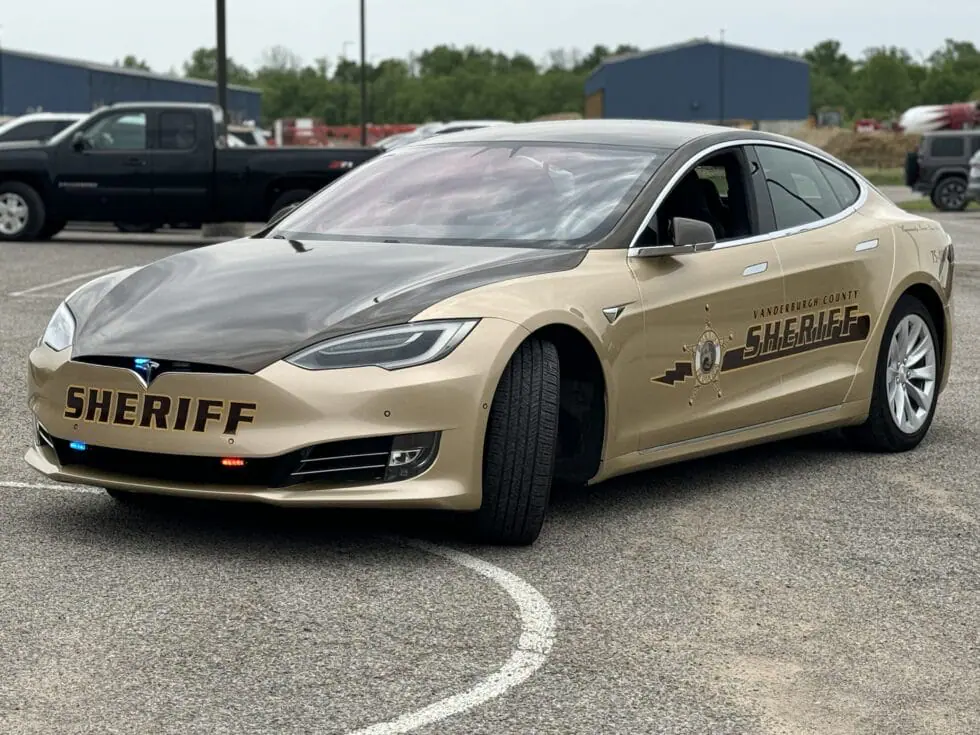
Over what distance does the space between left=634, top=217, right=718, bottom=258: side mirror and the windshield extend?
0.58ft

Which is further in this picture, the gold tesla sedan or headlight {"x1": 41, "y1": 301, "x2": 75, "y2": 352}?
headlight {"x1": 41, "y1": 301, "x2": 75, "y2": 352}

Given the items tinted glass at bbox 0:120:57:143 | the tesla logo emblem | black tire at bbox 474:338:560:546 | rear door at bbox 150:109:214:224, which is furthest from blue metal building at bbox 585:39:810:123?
the tesla logo emblem

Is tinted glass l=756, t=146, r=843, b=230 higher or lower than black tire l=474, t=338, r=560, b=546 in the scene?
higher

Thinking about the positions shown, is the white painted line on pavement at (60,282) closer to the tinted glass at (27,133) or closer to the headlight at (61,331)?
the headlight at (61,331)

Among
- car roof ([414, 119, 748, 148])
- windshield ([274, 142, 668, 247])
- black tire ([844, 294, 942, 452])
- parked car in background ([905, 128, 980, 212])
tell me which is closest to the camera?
windshield ([274, 142, 668, 247])

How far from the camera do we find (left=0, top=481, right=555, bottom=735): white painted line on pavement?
391 centimetres

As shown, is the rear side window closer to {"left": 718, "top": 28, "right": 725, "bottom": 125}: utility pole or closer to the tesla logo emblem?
the tesla logo emblem

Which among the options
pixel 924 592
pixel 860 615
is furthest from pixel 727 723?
pixel 924 592

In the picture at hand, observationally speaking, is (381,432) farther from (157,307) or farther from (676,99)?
(676,99)

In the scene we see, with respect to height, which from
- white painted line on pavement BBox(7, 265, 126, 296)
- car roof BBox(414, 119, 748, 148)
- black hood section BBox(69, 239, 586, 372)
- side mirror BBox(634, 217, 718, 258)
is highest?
car roof BBox(414, 119, 748, 148)

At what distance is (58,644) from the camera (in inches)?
176

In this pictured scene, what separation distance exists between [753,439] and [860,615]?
195 cm

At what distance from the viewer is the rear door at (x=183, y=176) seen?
854 inches

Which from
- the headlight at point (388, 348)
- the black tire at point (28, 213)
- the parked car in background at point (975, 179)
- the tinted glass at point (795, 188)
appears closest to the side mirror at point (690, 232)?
the tinted glass at point (795, 188)
